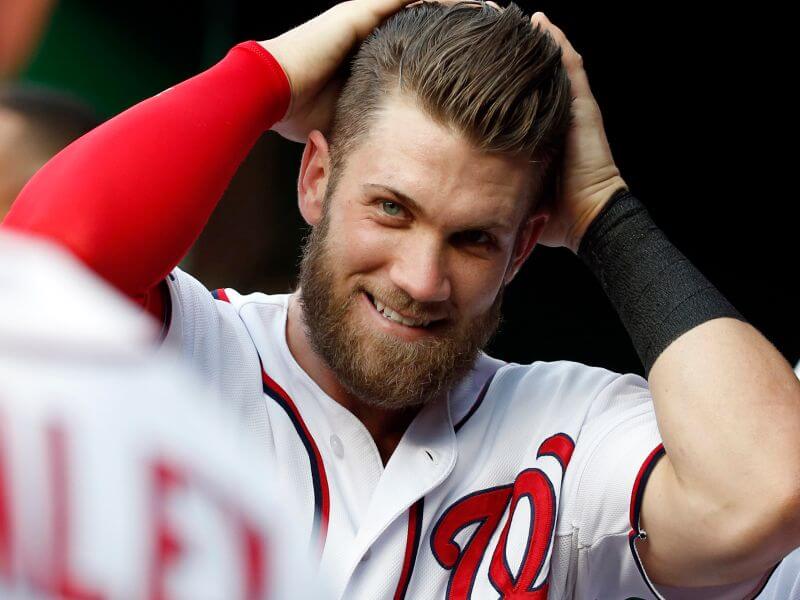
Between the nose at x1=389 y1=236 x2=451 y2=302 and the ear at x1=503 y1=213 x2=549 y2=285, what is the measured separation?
16 cm

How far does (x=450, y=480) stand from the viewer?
132cm

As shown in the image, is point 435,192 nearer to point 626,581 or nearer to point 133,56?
point 626,581

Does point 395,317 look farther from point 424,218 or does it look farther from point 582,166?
point 582,166

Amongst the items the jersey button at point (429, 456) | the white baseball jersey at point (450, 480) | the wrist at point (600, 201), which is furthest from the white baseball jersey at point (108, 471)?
the wrist at point (600, 201)

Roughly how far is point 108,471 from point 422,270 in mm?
845

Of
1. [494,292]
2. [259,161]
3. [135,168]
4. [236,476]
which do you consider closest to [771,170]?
→ [259,161]

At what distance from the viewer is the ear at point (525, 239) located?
1.39m

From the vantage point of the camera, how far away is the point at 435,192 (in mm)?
1238

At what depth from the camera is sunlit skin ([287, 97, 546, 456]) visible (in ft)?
4.06

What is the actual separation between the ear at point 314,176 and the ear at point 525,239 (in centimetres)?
27

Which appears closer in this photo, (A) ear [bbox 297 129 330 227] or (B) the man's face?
Result: (B) the man's face

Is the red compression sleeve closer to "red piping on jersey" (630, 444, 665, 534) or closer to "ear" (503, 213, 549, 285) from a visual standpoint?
"ear" (503, 213, 549, 285)

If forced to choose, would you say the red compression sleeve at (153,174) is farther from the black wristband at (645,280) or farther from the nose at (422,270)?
the black wristband at (645,280)

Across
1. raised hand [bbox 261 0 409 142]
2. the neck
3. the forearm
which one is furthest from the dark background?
the forearm
